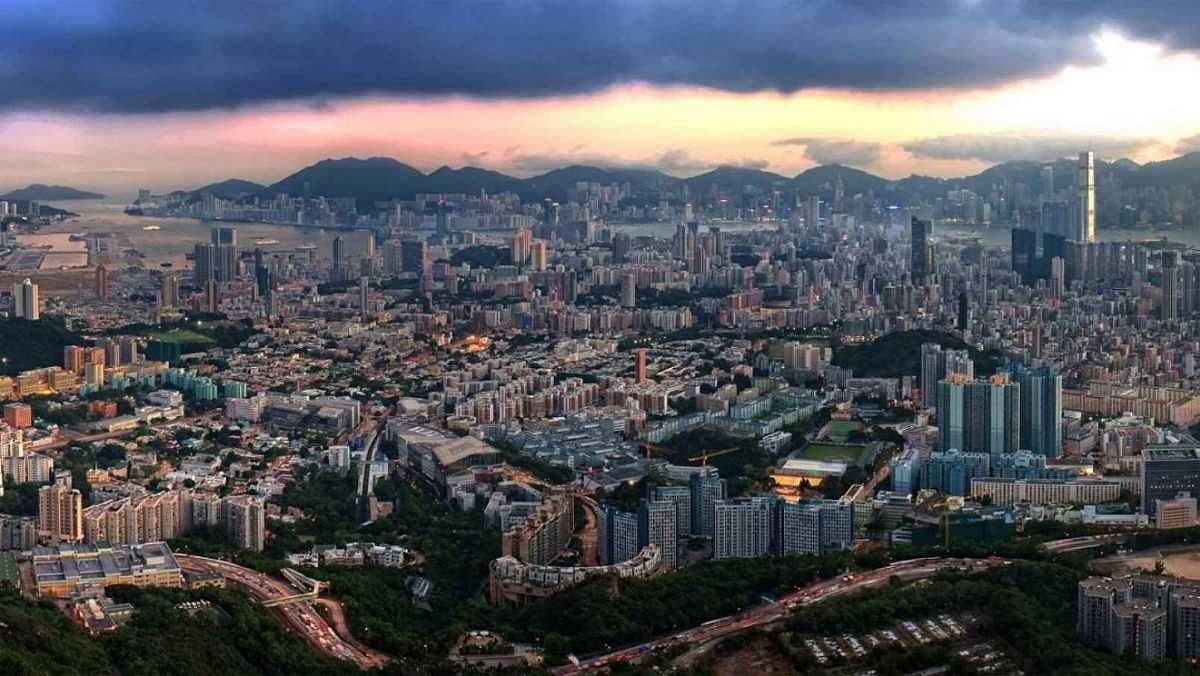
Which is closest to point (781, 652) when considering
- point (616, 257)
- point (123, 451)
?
point (123, 451)

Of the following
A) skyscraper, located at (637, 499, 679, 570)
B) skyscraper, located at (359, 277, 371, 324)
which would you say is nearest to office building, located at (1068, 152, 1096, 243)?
skyscraper, located at (637, 499, 679, 570)

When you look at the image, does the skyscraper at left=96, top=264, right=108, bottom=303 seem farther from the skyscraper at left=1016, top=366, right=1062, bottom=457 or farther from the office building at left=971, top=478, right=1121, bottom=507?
the office building at left=971, top=478, right=1121, bottom=507

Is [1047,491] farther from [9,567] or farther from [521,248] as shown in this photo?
[521,248]

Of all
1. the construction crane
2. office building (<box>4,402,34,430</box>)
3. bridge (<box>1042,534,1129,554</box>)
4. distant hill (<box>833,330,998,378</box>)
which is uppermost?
distant hill (<box>833,330,998,378</box>)

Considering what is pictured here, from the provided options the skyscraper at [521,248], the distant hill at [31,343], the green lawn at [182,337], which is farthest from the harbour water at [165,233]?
the distant hill at [31,343]

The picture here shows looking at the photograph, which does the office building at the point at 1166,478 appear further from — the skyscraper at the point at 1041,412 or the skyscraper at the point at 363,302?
the skyscraper at the point at 363,302

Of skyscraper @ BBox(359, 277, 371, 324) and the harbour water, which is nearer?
skyscraper @ BBox(359, 277, 371, 324)
